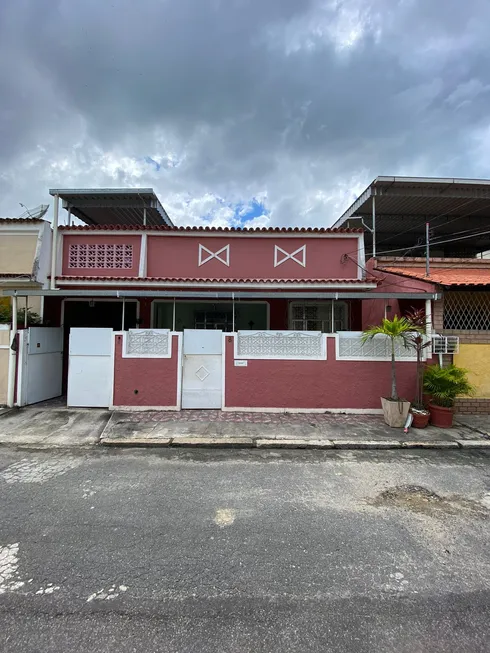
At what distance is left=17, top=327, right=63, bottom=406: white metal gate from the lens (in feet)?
24.2

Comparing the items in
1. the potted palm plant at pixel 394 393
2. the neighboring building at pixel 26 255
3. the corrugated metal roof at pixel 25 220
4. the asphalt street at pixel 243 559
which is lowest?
the asphalt street at pixel 243 559

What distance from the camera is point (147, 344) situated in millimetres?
7176

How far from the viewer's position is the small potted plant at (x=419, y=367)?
6266 mm

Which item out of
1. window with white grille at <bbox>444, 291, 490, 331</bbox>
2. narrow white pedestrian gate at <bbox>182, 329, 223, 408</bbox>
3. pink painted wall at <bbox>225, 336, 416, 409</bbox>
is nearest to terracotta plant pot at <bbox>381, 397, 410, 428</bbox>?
pink painted wall at <bbox>225, 336, 416, 409</bbox>

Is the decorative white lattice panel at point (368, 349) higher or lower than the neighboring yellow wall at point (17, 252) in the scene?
lower

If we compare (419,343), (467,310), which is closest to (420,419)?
(419,343)

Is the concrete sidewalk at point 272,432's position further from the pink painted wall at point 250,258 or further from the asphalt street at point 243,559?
the pink painted wall at point 250,258

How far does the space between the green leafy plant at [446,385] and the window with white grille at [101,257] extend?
8.13m

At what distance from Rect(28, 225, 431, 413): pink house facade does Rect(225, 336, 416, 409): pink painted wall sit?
22mm

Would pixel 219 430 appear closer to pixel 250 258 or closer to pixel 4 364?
pixel 4 364

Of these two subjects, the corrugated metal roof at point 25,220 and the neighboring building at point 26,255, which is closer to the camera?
the neighboring building at point 26,255

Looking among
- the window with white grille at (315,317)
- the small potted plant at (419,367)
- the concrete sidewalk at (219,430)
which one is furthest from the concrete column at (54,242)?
the small potted plant at (419,367)

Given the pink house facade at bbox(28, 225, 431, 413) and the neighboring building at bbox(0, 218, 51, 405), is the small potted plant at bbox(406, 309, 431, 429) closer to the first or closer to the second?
the pink house facade at bbox(28, 225, 431, 413)

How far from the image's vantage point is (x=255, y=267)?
374 inches
